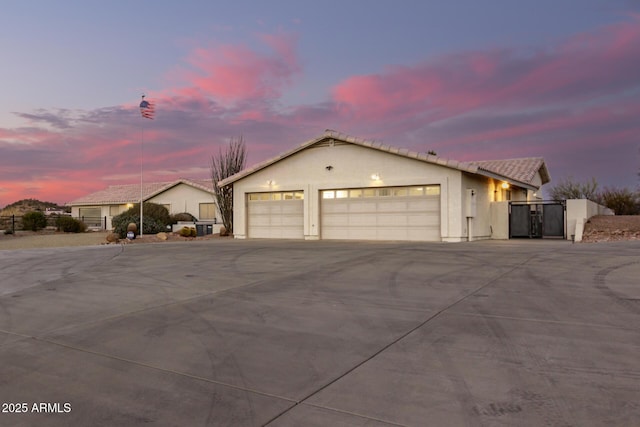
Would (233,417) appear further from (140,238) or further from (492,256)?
(140,238)

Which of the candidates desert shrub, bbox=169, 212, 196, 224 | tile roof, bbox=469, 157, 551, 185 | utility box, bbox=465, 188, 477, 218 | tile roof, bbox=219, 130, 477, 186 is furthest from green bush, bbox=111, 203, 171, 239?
tile roof, bbox=469, 157, 551, 185

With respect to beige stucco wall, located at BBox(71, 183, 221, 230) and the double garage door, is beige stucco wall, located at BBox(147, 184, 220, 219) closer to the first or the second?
beige stucco wall, located at BBox(71, 183, 221, 230)

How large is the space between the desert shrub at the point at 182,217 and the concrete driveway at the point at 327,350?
25.3 meters

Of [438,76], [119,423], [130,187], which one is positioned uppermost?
[438,76]

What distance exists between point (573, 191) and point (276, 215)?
28.8m

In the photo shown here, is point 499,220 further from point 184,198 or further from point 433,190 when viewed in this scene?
point 184,198

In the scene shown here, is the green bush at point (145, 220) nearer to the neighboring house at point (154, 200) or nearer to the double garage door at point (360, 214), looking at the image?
the neighboring house at point (154, 200)

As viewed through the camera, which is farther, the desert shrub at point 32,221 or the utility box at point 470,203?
the desert shrub at point 32,221

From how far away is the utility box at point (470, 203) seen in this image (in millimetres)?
19297

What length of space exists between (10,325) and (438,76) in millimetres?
20647

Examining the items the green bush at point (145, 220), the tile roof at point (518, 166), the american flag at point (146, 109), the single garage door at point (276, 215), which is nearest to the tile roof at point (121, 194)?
the green bush at point (145, 220)

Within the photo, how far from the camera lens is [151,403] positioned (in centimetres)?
329

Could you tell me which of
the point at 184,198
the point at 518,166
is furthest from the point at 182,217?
the point at 518,166

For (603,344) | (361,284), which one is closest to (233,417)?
(603,344)
